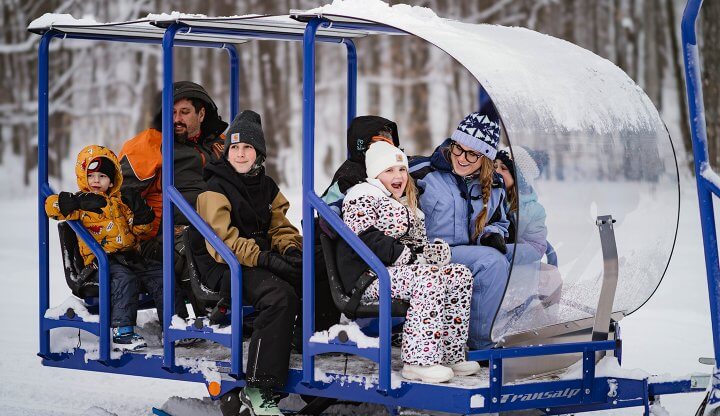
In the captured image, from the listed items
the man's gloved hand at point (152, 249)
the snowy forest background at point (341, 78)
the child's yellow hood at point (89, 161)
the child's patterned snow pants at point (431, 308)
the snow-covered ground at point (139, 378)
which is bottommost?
the snow-covered ground at point (139, 378)

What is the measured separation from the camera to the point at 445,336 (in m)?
5.08

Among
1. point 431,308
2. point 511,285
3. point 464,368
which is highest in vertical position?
point 511,285

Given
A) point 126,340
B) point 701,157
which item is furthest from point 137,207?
point 701,157

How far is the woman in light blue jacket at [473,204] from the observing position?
17.6 ft

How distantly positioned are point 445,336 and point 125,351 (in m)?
1.85

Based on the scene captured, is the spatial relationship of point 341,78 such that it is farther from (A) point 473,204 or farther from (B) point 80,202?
(A) point 473,204

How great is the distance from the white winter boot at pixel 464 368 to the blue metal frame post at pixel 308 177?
65cm

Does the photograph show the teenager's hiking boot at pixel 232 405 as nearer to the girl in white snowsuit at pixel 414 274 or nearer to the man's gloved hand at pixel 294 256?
the man's gloved hand at pixel 294 256

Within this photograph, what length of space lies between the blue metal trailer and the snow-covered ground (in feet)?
3.54

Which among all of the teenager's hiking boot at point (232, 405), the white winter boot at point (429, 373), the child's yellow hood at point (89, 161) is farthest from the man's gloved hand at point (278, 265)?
the child's yellow hood at point (89, 161)

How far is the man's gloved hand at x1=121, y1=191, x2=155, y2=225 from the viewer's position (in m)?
6.25

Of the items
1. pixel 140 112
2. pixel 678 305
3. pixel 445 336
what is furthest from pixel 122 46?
pixel 445 336

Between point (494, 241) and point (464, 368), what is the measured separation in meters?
0.87

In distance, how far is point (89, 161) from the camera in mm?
6086
